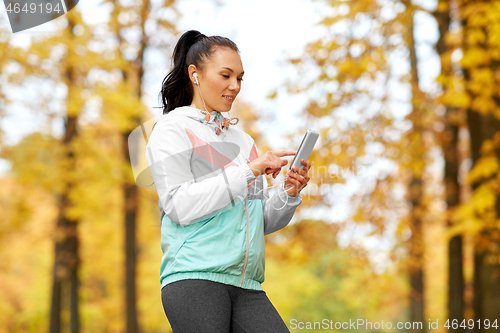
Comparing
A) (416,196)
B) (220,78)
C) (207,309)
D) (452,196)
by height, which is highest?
(220,78)

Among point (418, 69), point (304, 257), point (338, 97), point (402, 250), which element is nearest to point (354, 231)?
point (304, 257)

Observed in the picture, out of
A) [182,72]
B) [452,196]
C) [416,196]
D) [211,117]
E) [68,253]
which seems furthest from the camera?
[416,196]

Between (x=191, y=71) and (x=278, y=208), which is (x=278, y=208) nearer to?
(x=278, y=208)

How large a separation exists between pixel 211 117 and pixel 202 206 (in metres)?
0.41

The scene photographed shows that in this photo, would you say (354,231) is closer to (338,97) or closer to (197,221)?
(338,97)

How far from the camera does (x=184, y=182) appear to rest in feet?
5.02

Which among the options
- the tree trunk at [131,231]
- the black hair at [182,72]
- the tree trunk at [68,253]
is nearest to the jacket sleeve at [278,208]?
the black hair at [182,72]

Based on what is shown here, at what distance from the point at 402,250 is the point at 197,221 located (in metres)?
8.65

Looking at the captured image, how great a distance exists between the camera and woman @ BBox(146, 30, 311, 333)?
→ 1496 mm

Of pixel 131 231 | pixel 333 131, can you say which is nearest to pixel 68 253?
pixel 131 231

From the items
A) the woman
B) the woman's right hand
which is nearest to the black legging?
the woman

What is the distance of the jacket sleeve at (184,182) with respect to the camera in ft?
4.86

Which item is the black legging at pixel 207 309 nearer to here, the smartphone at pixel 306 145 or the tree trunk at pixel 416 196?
the smartphone at pixel 306 145

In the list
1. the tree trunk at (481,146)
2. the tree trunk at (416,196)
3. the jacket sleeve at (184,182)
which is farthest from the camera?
the tree trunk at (416,196)
